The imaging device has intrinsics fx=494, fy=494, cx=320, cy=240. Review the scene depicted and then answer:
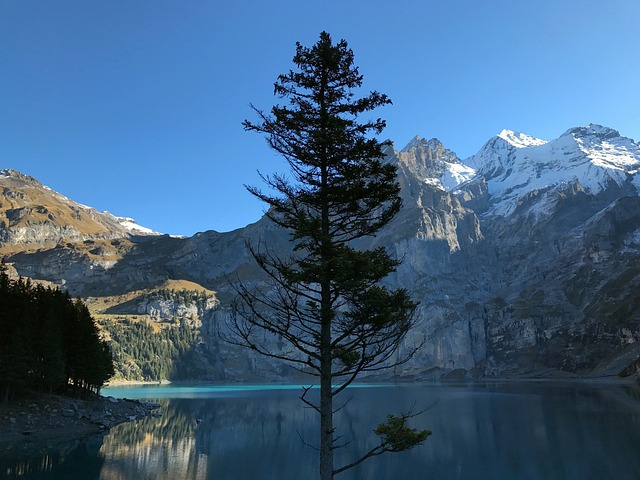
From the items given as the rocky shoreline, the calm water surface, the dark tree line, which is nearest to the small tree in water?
the calm water surface

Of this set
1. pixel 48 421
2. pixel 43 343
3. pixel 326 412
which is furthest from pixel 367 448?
pixel 326 412

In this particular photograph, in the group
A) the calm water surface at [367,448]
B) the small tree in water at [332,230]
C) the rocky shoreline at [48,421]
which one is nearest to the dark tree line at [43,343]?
the rocky shoreline at [48,421]

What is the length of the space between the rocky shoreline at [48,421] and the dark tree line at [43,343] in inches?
100

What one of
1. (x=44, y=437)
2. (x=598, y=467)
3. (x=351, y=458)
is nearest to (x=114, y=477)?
(x=44, y=437)

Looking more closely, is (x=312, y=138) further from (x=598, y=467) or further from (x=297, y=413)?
(x=297, y=413)

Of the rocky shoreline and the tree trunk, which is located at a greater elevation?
the tree trunk

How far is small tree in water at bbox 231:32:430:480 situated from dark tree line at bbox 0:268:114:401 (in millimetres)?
58437

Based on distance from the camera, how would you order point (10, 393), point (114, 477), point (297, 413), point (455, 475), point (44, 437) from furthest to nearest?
1. point (297, 413)
2. point (10, 393)
3. point (44, 437)
4. point (455, 475)
5. point (114, 477)

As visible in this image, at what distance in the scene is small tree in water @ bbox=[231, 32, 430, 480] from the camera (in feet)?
54.1

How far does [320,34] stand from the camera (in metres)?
18.6

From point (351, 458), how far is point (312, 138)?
48786 mm

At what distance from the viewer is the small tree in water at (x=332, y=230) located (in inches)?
650

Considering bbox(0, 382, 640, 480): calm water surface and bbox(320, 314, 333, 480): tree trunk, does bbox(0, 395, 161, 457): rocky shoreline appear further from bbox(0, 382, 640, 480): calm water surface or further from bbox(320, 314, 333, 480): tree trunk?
bbox(320, 314, 333, 480): tree trunk

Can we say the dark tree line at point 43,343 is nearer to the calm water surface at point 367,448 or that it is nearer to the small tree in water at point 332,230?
the calm water surface at point 367,448
